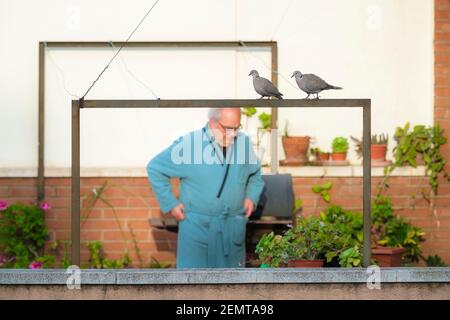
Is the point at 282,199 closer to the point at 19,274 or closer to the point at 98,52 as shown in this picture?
the point at 98,52

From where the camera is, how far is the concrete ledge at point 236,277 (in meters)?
5.38

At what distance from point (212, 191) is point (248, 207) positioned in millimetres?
287

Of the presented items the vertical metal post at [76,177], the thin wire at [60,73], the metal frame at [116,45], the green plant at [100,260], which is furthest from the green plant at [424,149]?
the vertical metal post at [76,177]

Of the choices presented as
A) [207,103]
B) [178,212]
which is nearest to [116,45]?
A: [178,212]

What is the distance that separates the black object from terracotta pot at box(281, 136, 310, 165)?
0.25 metres

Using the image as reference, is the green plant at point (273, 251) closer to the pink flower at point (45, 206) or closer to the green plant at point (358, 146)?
the green plant at point (358, 146)

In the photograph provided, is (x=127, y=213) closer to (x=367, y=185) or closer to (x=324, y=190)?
(x=324, y=190)

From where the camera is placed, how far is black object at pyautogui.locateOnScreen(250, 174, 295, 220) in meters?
8.38

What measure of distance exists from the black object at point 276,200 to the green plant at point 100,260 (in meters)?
1.03

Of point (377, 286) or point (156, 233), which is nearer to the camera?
point (377, 286)

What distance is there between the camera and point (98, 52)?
8664 millimetres

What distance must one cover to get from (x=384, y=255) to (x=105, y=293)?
10.4 ft

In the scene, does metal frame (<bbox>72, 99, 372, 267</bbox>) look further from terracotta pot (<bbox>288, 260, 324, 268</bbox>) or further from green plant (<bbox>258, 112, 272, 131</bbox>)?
green plant (<bbox>258, 112, 272, 131</bbox>)
